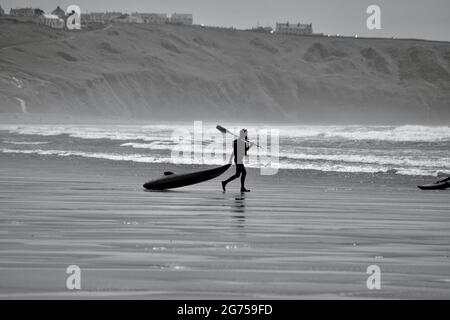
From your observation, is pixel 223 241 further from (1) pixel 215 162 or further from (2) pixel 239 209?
(1) pixel 215 162

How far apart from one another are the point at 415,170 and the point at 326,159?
6059 millimetres

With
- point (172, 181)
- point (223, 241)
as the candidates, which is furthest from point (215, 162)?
point (223, 241)

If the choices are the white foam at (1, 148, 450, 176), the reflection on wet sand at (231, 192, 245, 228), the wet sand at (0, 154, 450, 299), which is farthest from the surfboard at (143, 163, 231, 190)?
the white foam at (1, 148, 450, 176)

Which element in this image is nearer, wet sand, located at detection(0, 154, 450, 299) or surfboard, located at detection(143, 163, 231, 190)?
wet sand, located at detection(0, 154, 450, 299)

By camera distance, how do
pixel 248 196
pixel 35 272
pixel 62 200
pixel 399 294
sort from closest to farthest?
1. pixel 399 294
2. pixel 35 272
3. pixel 62 200
4. pixel 248 196

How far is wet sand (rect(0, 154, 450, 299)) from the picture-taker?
11.9 meters

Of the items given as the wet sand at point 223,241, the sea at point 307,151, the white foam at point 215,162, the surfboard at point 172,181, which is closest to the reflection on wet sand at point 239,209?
the wet sand at point 223,241

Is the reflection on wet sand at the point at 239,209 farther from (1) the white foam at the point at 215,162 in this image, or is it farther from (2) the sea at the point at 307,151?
(1) the white foam at the point at 215,162

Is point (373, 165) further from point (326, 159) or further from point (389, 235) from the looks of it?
point (389, 235)

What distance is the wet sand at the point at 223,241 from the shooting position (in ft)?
38.9

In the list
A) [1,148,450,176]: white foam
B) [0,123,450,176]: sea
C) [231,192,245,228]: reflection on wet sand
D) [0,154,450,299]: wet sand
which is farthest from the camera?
[0,123,450,176]: sea

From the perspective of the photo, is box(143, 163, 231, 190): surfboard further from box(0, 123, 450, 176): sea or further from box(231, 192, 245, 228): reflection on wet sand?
box(0, 123, 450, 176): sea

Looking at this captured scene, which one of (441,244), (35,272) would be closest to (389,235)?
(441,244)
